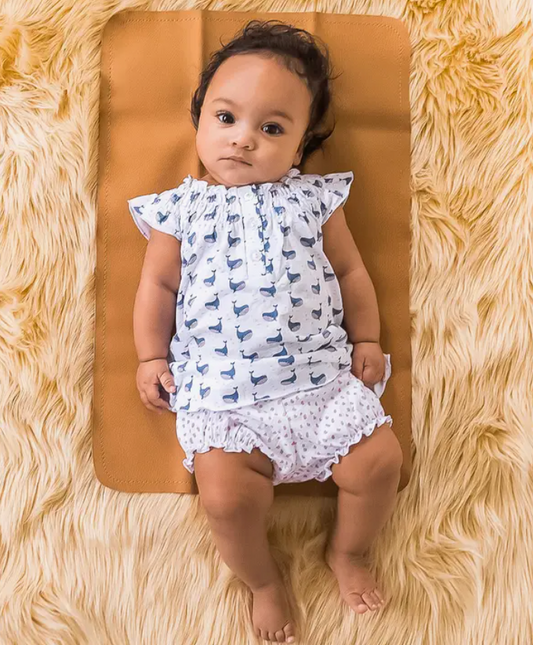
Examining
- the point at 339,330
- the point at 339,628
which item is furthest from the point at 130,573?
the point at 339,330

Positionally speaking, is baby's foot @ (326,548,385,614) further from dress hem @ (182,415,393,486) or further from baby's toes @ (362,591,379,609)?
dress hem @ (182,415,393,486)

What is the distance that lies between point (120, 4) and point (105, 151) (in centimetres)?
27

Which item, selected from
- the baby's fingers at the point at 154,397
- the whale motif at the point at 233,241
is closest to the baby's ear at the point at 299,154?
the whale motif at the point at 233,241

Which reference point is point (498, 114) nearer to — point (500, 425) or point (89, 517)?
point (500, 425)

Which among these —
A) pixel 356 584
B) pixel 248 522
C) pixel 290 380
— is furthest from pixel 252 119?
pixel 356 584

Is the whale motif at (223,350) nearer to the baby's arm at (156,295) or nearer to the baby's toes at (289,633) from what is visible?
the baby's arm at (156,295)

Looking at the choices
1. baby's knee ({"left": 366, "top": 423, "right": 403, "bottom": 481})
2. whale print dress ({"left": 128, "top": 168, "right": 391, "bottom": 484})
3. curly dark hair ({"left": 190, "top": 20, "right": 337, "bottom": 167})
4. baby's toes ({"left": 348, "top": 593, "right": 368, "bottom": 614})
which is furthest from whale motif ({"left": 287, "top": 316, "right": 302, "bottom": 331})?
baby's toes ({"left": 348, "top": 593, "right": 368, "bottom": 614})

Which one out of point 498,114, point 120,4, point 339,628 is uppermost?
point 120,4

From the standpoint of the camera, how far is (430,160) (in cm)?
120

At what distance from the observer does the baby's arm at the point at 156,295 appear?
1.10m

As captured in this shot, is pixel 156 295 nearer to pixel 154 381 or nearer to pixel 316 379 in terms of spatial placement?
pixel 154 381

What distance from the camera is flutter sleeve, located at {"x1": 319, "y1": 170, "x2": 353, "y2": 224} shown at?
1.12 metres

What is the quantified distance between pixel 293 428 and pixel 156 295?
314 mm

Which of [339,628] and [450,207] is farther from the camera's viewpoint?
[450,207]
